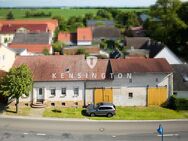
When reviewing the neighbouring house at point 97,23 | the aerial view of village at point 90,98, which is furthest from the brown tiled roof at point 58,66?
the neighbouring house at point 97,23

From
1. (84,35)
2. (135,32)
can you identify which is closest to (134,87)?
(84,35)

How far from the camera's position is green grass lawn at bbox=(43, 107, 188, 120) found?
163 ft

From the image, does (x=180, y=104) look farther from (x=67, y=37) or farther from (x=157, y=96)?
(x=67, y=37)

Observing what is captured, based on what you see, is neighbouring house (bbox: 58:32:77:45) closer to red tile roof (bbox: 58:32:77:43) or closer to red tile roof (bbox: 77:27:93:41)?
red tile roof (bbox: 58:32:77:43)

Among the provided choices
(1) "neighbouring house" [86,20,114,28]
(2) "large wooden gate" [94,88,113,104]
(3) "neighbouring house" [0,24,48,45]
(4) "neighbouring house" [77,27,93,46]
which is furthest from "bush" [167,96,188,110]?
(1) "neighbouring house" [86,20,114,28]

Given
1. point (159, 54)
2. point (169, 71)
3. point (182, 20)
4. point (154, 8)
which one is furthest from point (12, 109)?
point (154, 8)

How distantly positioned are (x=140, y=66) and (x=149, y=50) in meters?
31.7

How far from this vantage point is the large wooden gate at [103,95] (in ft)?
177

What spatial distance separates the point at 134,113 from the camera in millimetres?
51438

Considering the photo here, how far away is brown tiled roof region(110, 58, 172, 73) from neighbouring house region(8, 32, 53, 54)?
39.4 metres

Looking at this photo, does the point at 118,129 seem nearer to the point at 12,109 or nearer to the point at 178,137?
the point at 178,137

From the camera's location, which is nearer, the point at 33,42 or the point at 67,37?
the point at 33,42

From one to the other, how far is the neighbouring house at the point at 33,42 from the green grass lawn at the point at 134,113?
139ft

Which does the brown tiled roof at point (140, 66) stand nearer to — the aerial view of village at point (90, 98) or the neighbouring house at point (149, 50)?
the aerial view of village at point (90, 98)
